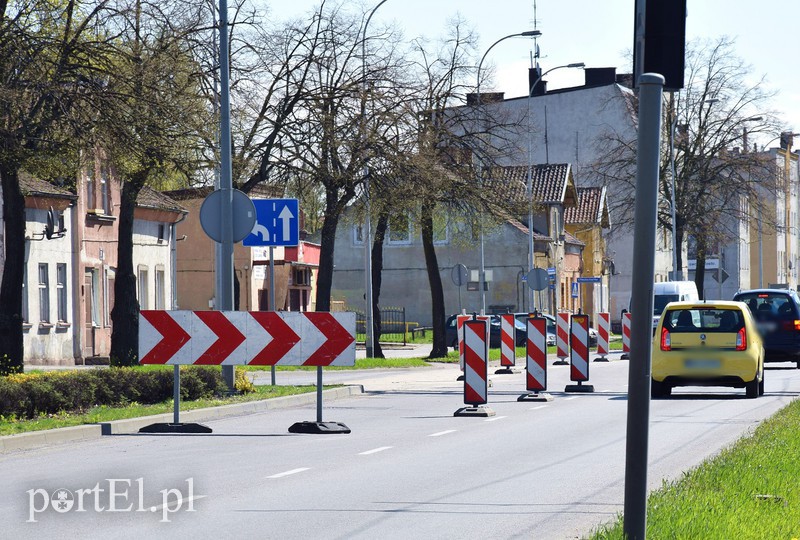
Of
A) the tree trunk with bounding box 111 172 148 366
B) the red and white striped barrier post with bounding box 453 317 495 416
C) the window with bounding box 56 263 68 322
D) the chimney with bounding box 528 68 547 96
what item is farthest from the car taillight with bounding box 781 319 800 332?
the chimney with bounding box 528 68 547 96

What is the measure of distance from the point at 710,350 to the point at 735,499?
1346cm

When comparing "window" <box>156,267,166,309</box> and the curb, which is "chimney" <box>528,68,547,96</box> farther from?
the curb

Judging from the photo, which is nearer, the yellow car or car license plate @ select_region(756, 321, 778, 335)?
the yellow car

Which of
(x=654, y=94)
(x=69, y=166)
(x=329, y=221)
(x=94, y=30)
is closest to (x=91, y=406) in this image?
(x=69, y=166)

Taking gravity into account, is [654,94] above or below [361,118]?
below

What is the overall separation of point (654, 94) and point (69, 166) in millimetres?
16568

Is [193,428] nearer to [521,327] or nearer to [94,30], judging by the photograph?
[94,30]

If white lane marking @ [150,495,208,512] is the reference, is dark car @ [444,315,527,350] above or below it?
below

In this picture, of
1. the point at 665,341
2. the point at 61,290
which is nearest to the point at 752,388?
the point at 665,341

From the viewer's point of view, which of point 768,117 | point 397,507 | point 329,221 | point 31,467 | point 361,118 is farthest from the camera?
point 768,117

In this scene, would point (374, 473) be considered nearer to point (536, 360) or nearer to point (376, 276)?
point (536, 360)

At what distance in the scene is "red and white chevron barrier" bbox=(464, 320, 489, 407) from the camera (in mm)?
18891

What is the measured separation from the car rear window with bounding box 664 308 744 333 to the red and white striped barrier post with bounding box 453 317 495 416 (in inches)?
169

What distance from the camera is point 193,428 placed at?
55.0 feet
